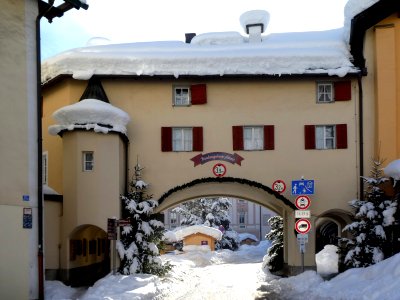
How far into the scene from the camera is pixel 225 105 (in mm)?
21750

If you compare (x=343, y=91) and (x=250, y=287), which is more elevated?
(x=343, y=91)

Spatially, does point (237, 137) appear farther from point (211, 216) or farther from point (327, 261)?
point (211, 216)

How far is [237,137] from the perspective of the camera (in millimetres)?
21547

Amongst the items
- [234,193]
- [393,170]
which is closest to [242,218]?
[234,193]

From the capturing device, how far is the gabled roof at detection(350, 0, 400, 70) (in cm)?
2017

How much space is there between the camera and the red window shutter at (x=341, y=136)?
70.0 feet

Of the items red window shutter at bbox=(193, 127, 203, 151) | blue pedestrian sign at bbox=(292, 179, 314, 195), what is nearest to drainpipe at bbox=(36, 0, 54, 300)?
red window shutter at bbox=(193, 127, 203, 151)

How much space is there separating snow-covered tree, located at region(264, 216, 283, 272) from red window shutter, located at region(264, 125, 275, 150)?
18.2 feet

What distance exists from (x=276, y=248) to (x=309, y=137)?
6.28 m

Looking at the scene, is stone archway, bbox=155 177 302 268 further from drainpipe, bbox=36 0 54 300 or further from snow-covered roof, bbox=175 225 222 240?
snow-covered roof, bbox=175 225 222 240

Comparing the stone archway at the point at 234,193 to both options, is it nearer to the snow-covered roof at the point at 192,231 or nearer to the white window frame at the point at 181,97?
the white window frame at the point at 181,97

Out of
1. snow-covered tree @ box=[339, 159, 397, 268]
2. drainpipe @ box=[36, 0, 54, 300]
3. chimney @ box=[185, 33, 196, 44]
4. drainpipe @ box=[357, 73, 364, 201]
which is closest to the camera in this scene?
drainpipe @ box=[36, 0, 54, 300]

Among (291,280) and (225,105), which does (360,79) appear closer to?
(225,105)

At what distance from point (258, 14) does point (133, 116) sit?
8377 millimetres
